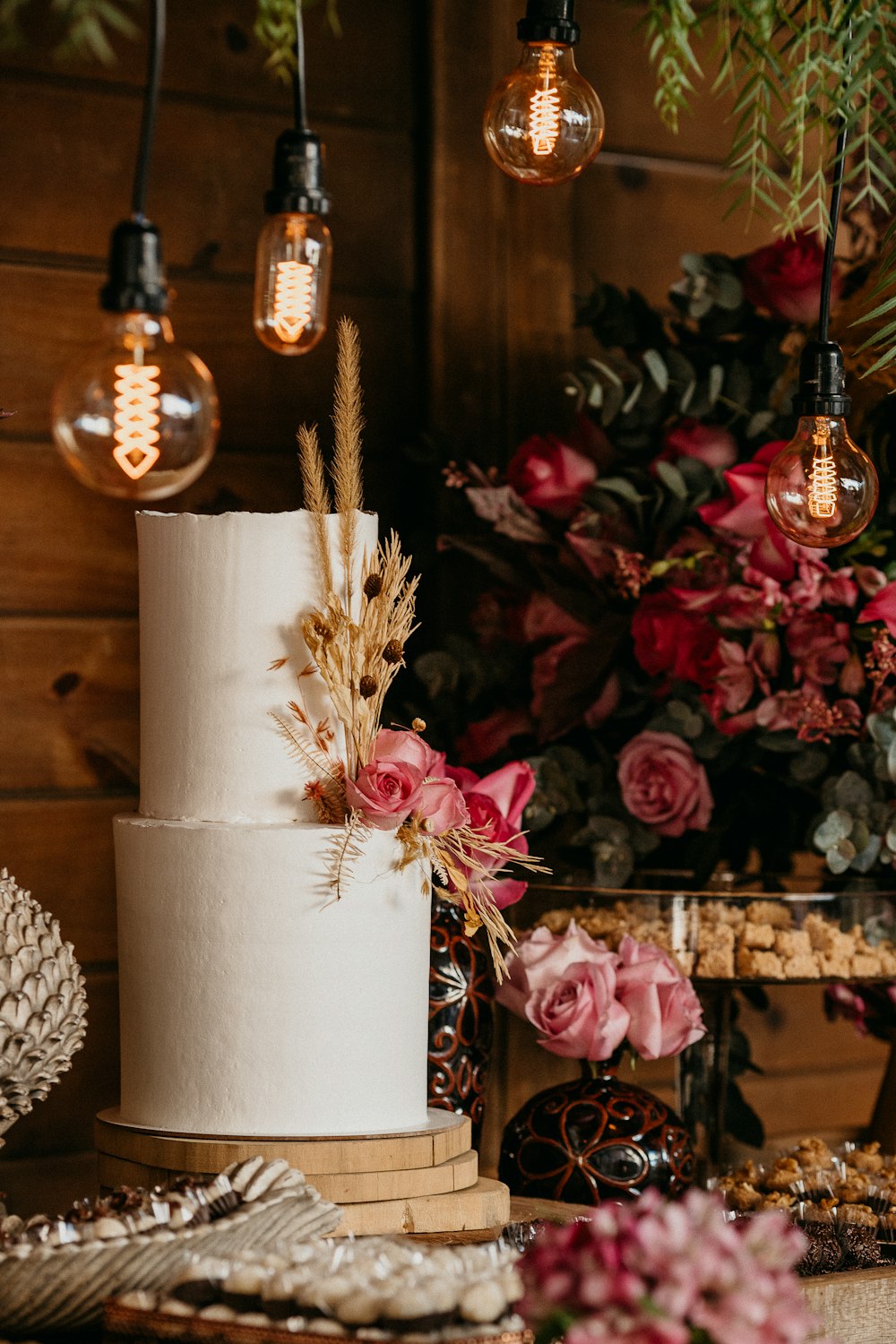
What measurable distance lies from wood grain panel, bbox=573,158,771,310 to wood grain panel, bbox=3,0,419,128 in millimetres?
232

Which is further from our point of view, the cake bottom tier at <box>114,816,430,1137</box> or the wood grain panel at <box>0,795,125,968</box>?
A: the wood grain panel at <box>0,795,125,968</box>

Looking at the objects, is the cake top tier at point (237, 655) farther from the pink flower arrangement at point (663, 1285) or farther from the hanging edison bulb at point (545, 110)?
the pink flower arrangement at point (663, 1285)

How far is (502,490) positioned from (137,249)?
2.46 feet

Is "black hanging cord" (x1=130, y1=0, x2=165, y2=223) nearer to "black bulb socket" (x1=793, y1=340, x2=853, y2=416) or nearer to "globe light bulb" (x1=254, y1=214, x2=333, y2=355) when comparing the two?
"globe light bulb" (x1=254, y1=214, x2=333, y2=355)

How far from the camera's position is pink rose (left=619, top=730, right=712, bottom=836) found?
1.51 metres

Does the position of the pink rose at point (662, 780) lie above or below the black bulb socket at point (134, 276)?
below

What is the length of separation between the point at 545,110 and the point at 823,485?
12.6 inches

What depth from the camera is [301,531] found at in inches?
46.0

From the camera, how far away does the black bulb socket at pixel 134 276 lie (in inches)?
33.2

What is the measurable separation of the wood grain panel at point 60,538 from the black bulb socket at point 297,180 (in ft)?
1.95

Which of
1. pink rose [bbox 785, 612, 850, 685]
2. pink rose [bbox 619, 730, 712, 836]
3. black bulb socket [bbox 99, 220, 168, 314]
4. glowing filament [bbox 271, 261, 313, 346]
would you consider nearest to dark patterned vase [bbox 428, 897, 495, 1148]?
pink rose [bbox 619, 730, 712, 836]

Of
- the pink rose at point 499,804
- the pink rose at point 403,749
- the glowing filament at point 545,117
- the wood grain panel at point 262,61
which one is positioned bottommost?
the pink rose at point 499,804

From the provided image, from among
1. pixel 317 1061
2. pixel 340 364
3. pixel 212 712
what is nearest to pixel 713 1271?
pixel 317 1061

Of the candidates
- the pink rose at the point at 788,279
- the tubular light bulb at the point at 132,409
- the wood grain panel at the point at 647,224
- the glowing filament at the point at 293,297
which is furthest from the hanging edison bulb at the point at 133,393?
the wood grain panel at the point at 647,224
